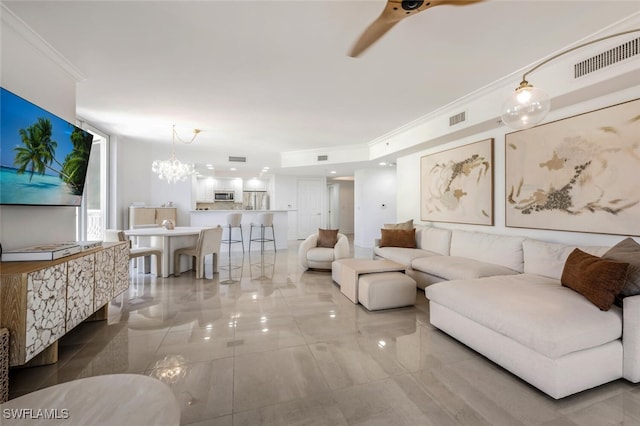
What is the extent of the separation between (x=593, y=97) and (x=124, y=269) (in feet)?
17.4

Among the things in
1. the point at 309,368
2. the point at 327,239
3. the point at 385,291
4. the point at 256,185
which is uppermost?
the point at 256,185

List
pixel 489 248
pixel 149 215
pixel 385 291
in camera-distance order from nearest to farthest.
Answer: pixel 385 291 < pixel 489 248 < pixel 149 215

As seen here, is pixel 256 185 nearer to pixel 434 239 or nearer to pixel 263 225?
pixel 263 225

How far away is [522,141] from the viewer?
3.36 metres

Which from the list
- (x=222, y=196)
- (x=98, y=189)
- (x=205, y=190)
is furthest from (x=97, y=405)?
(x=205, y=190)

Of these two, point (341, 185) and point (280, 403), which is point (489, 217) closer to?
point (280, 403)

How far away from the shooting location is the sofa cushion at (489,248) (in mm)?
3174

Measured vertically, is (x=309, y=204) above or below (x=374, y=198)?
below

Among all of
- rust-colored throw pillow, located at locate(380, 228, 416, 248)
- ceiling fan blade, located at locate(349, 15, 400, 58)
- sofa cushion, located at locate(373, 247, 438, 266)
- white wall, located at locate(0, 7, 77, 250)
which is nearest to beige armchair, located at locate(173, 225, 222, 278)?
white wall, located at locate(0, 7, 77, 250)

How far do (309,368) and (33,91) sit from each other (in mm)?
3276

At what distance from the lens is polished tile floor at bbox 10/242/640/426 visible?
1.54m

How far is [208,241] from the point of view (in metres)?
4.46

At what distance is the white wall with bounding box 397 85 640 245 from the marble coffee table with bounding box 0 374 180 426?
375 centimetres

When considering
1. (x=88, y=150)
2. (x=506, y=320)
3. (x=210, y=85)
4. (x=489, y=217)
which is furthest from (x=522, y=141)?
(x=88, y=150)
